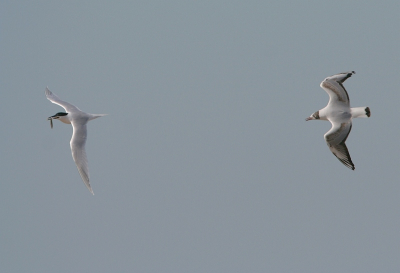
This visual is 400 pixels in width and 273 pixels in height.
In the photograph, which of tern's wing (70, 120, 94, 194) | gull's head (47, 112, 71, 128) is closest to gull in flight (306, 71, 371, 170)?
tern's wing (70, 120, 94, 194)

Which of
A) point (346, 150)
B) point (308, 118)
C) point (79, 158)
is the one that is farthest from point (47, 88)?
point (346, 150)

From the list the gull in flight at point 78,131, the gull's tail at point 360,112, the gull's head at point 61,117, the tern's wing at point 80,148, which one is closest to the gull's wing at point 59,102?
the gull in flight at point 78,131

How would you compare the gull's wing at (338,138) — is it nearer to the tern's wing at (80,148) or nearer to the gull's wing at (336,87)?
the gull's wing at (336,87)

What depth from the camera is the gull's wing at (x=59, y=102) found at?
2935 centimetres

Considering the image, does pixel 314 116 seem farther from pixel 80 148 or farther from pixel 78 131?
pixel 78 131

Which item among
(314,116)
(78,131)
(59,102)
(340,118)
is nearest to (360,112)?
(340,118)

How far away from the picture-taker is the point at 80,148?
27.1 metres

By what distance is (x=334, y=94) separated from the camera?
25312 millimetres

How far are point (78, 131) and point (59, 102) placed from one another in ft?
11.8

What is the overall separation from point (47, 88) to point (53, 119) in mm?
4488

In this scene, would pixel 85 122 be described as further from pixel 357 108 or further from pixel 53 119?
pixel 357 108

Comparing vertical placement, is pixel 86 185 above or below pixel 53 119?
below

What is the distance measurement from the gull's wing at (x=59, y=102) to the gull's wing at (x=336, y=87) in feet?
34.6

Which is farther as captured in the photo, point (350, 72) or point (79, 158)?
point (79, 158)
